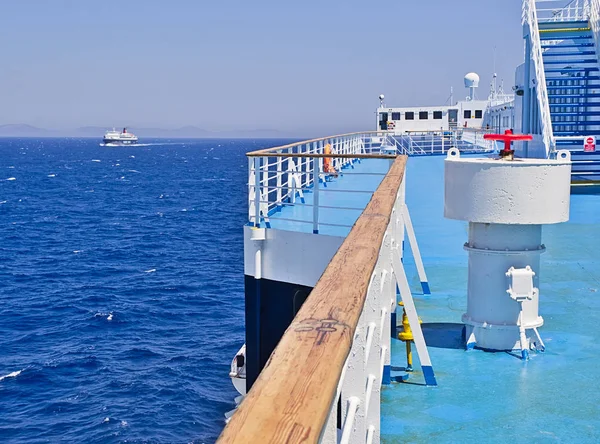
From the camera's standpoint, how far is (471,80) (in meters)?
49.5

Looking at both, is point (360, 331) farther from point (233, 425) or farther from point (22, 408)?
point (22, 408)

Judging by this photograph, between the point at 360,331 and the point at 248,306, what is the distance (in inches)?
261

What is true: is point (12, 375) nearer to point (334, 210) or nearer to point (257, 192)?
point (334, 210)

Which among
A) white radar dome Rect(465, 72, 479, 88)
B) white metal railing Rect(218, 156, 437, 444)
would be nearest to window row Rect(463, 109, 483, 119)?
white radar dome Rect(465, 72, 479, 88)

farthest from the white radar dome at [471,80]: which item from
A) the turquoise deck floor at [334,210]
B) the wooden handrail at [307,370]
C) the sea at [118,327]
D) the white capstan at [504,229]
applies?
the wooden handrail at [307,370]

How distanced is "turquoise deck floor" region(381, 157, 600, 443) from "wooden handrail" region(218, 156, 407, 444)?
2.55 metres

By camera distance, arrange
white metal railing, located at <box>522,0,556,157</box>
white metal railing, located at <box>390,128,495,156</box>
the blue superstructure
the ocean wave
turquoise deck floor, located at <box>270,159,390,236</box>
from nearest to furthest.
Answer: the blue superstructure < turquoise deck floor, located at <box>270,159,390,236</box> < white metal railing, located at <box>522,0,556,157</box> < the ocean wave < white metal railing, located at <box>390,128,495,156</box>

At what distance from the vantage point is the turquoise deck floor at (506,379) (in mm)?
4637

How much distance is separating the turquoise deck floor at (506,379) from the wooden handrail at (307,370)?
2550 millimetres

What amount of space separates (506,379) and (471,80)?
4610cm

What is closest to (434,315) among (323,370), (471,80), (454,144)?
(323,370)

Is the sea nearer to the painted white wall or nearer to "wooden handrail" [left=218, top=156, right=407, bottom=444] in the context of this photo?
the painted white wall

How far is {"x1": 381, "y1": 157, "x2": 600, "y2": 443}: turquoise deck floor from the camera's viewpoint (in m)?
4.64

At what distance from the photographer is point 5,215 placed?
55.4 metres
